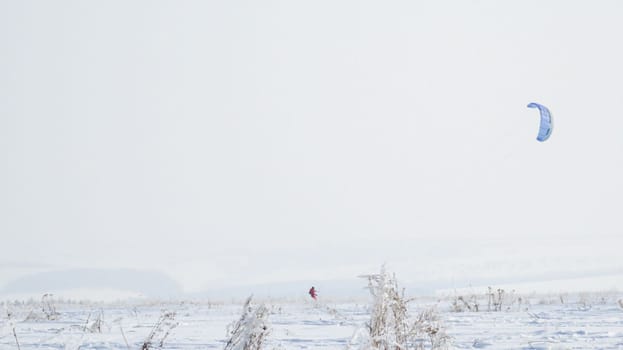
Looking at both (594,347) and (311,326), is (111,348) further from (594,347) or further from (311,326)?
(594,347)

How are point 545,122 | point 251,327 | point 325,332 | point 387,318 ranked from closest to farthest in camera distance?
point 251,327, point 387,318, point 325,332, point 545,122

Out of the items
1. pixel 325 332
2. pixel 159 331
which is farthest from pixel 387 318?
pixel 325 332

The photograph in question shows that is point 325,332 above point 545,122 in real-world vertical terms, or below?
below

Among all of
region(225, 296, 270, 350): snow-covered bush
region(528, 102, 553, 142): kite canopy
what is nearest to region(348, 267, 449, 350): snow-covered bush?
region(225, 296, 270, 350): snow-covered bush

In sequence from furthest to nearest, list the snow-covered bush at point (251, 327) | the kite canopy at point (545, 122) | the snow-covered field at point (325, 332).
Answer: the kite canopy at point (545, 122), the snow-covered field at point (325, 332), the snow-covered bush at point (251, 327)

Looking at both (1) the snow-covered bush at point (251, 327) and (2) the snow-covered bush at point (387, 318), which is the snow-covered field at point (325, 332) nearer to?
(2) the snow-covered bush at point (387, 318)

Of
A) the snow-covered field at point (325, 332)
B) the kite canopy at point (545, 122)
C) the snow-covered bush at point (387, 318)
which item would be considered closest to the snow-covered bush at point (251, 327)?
the snow-covered bush at point (387, 318)

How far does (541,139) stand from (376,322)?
63.4 ft

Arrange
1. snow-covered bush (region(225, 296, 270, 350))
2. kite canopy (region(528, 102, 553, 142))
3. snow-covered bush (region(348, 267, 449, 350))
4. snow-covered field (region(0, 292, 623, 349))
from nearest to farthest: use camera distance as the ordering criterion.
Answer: snow-covered bush (region(225, 296, 270, 350)) → snow-covered bush (region(348, 267, 449, 350)) → snow-covered field (region(0, 292, 623, 349)) → kite canopy (region(528, 102, 553, 142))

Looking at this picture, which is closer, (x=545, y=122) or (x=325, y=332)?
(x=325, y=332)

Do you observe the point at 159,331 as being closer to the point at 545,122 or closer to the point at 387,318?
the point at 387,318

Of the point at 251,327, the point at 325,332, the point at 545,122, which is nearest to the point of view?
the point at 251,327

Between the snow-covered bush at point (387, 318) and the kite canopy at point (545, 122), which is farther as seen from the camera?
the kite canopy at point (545, 122)

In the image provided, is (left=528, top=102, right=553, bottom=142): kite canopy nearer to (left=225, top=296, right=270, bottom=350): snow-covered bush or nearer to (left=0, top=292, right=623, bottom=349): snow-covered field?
(left=0, top=292, right=623, bottom=349): snow-covered field
